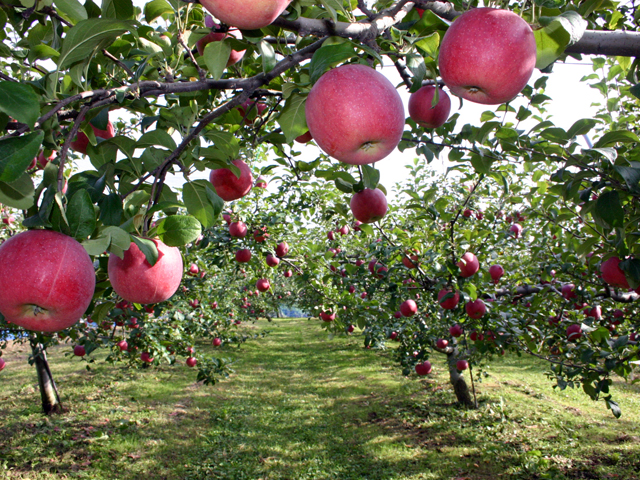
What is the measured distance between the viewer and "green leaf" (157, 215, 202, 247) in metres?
1.26

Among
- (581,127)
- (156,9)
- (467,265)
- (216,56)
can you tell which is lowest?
(467,265)

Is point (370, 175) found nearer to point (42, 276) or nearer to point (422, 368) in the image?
point (42, 276)

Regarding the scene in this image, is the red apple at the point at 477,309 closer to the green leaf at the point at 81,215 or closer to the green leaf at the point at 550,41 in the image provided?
the green leaf at the point at 550,41

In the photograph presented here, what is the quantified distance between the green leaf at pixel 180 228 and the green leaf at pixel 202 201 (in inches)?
13.3

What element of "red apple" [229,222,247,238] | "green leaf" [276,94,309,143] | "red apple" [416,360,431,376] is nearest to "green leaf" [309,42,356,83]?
"green leaf" [276,94,309,143]

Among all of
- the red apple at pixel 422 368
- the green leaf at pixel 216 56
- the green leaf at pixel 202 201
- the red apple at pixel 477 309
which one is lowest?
the red apple at pixel 422 368

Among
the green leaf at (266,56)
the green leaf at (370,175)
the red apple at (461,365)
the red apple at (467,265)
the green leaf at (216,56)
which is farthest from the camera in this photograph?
the red apple at (461,365)

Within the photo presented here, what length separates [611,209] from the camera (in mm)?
1708

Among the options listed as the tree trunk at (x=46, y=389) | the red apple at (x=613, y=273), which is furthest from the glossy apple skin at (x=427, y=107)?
the tree trunk at (x=46, y=389)

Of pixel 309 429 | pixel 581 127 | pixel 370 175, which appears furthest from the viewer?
pixel 309 429

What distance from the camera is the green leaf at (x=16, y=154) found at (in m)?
0.78

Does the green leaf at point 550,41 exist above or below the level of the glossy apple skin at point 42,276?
above

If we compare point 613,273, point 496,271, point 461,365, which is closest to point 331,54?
point 613,273

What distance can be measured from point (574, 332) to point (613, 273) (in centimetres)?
151
